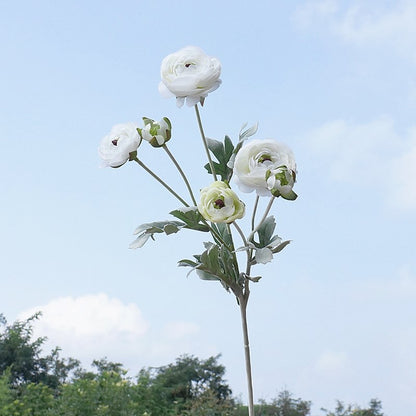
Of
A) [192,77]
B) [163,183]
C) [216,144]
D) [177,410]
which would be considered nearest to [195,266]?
[163,183]

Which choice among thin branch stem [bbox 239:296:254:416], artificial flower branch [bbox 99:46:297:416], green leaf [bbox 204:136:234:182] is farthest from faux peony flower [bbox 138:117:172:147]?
thin branch stem [bbox 239:296:254:416]

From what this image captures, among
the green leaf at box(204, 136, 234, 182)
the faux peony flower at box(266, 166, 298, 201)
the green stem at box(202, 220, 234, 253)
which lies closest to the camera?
the faux peony flower at box(266, 166, 298, 201)

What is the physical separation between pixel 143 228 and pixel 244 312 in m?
0.37

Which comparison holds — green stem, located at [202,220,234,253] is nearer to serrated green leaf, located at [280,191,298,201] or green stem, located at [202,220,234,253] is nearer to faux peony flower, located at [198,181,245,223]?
faux peony flower, located at [198,181,245,223]

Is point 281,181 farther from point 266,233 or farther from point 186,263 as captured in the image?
point 186,263

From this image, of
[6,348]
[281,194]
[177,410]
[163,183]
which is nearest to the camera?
[281,194]

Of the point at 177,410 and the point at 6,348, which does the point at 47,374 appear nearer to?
the point at 6,348

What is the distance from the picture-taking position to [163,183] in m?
1.91

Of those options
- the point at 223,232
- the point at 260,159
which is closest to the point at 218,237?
the point at 223,232

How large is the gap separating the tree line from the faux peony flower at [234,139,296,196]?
3927mm

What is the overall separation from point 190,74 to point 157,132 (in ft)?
0.63

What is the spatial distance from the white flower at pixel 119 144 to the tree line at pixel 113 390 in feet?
12.4

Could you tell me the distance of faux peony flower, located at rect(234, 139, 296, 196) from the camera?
181 cm

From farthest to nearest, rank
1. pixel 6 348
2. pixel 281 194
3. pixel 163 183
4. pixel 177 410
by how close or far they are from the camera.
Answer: pixel 6 348 < pixel 177 410 < pixel 163 183 < pixel 281 194
